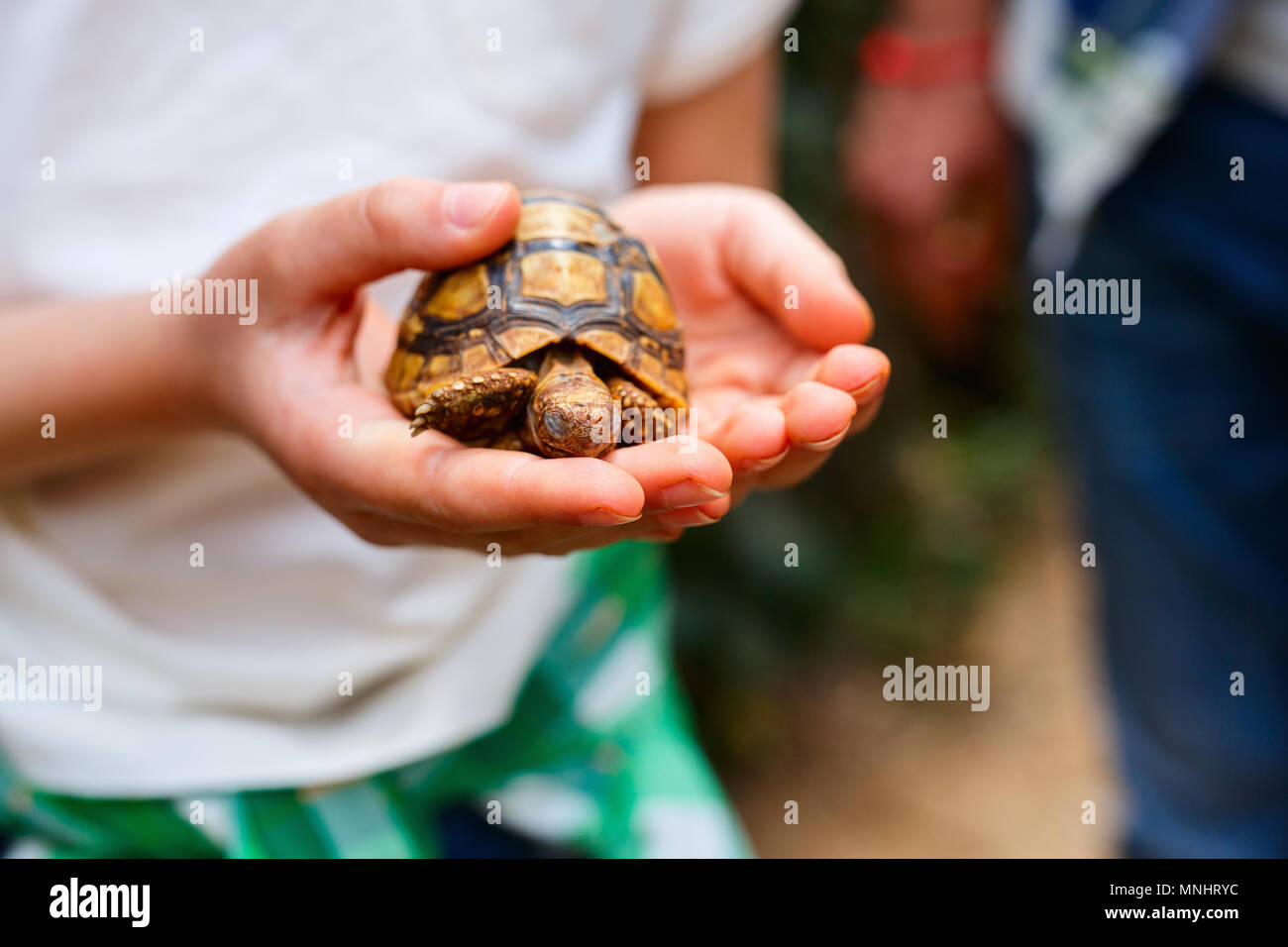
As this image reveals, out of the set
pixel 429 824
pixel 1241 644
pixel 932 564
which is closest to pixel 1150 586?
pixel 1241 644

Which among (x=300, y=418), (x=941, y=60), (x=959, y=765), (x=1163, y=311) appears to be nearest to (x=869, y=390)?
(x=300, y=418)

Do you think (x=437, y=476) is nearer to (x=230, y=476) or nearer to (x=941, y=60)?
(x=230, y=476)

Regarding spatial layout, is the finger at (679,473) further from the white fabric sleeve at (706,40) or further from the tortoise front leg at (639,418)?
the white fabric sleeve at (706,40)

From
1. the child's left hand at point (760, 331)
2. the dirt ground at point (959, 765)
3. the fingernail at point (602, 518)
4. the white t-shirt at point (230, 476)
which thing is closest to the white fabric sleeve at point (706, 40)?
the white t-shirt at point (230, 476)

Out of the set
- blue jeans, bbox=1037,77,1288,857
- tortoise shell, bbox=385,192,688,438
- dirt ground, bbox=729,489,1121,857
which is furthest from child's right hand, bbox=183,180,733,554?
dirt ground, bbox=729,489,1121,857

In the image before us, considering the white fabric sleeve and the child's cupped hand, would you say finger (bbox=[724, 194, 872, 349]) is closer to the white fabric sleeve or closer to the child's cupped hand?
the child's cupped hand

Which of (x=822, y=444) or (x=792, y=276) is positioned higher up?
(x=792, y=276)
